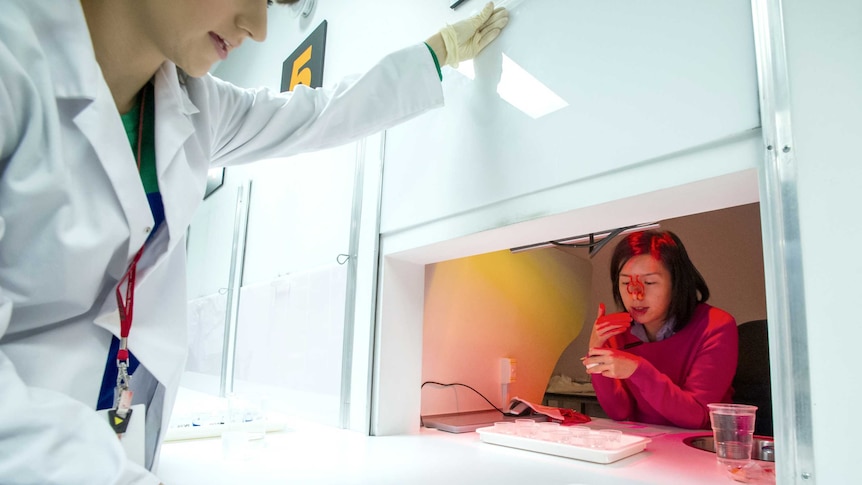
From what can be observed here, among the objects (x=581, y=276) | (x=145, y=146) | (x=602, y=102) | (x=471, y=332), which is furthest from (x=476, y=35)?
(x=581, y=276)

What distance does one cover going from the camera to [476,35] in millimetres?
1088

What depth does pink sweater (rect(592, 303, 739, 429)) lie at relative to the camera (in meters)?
1.42

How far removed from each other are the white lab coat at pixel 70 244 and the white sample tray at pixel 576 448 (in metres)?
0.67

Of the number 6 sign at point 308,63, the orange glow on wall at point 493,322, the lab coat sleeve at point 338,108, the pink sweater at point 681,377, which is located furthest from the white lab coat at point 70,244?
the pink sweater at point 681,377

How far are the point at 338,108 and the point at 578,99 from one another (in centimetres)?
50

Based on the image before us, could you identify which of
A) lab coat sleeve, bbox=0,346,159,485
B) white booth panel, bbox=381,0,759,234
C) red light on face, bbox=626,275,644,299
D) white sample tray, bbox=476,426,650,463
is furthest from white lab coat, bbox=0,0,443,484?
red light on face, bbox=626,275,644,299

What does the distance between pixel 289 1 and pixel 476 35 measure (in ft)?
1.38

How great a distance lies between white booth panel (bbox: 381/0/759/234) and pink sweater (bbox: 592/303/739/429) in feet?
2.51

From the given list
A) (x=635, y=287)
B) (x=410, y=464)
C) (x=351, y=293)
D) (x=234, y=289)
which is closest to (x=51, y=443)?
(x=410, y=464)

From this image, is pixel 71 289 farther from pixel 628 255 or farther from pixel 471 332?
pixel 628 255

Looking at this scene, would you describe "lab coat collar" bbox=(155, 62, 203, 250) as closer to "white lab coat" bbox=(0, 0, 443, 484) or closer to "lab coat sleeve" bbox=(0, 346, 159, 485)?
"white lab coat" bbox=(0, 0, 443, 484)

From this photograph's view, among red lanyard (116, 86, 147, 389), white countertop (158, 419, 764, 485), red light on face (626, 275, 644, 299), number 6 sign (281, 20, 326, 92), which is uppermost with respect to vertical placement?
number 6 sign (281, 20, 326, 92)

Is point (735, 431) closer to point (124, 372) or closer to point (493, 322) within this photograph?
point (493, 322)

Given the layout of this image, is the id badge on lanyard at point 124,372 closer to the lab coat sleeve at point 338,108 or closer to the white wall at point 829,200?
the lab coat sleeve at point 338,108
